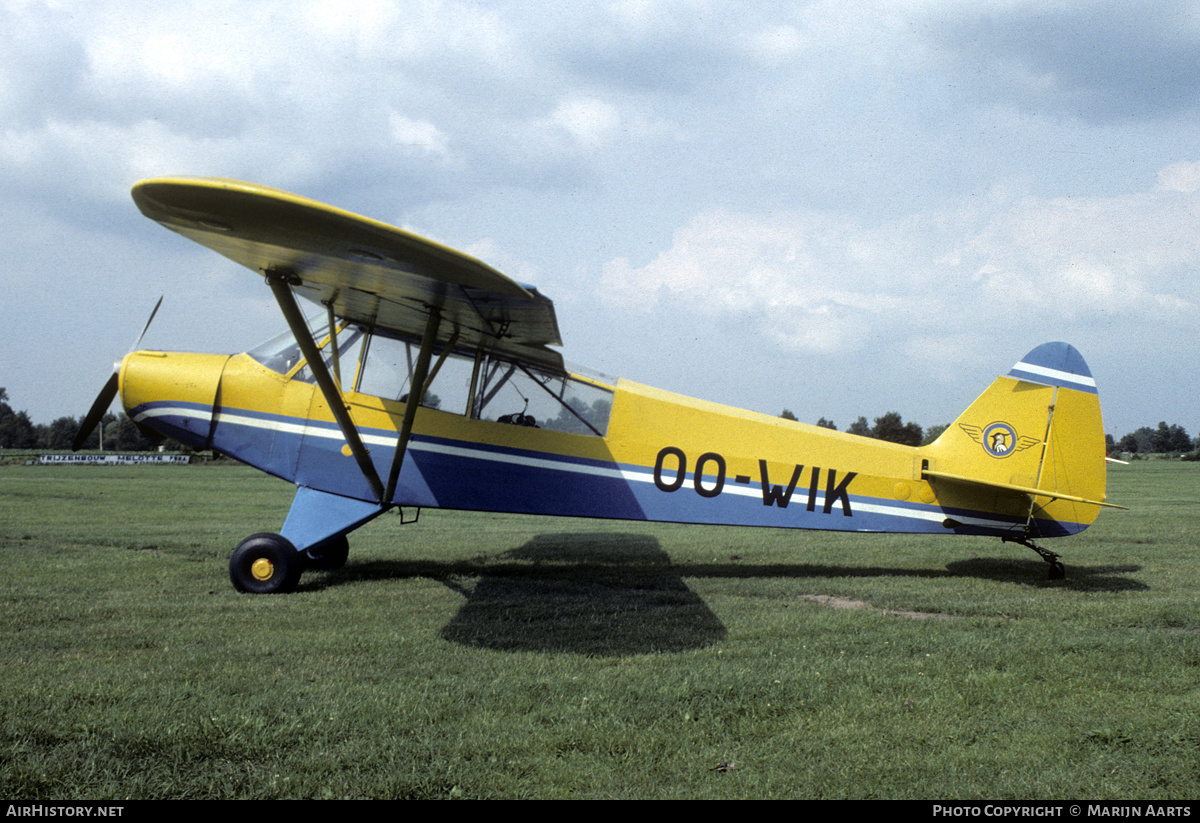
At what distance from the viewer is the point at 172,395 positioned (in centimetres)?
720

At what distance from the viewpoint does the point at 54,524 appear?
38.5ft

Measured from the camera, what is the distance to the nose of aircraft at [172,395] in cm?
719

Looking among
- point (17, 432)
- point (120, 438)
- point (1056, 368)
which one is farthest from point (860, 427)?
point (17, 432)

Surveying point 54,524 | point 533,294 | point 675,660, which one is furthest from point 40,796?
point 54,524

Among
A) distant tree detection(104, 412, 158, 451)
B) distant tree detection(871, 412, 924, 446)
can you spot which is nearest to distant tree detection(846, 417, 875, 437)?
distant tree detection(871, 412, 924, 446)

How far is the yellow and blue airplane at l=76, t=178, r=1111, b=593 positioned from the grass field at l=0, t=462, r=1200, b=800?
701 mm

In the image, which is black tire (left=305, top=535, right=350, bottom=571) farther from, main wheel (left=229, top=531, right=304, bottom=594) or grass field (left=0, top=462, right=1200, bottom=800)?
main wheel (left=229, top=531, right=304, bottom=594)

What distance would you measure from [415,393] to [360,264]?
1579mm

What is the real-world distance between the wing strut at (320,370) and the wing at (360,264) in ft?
0.35

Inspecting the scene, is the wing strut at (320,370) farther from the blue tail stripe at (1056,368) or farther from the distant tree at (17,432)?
the distant tree at (17,432)

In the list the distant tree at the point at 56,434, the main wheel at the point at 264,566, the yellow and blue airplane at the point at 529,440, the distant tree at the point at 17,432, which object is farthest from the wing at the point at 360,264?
the distant tree at the point at 17,432

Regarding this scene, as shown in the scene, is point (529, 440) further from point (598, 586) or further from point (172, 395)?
point (172, 395)

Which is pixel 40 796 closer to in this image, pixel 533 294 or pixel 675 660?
pixel 675 660
